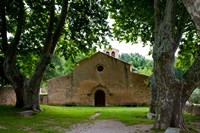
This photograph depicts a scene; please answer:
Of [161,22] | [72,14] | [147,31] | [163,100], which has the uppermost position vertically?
[72,14]

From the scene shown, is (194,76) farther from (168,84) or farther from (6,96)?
(6,96)

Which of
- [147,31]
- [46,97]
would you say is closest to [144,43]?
[147,31]

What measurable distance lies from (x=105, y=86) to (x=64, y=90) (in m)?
5.37

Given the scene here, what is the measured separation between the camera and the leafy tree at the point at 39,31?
60.1ft

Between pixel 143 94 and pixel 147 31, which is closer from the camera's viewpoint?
pixel 147 31

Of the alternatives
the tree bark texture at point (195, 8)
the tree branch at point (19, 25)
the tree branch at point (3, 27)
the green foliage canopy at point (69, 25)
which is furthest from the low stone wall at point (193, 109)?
the tree bark texture at point (195, 8)

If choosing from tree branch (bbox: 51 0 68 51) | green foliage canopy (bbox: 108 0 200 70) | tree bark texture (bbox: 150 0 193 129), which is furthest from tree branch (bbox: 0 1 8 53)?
tree bark texture (bbox: 150 0 193 129)

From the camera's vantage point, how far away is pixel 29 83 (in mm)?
19766

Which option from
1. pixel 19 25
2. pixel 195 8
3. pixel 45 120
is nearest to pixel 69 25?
pixel 19 25

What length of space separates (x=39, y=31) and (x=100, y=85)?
1611cm

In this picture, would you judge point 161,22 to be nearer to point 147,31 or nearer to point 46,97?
point 147,31

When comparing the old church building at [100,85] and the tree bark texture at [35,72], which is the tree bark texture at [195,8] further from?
the old church building at [100,85]

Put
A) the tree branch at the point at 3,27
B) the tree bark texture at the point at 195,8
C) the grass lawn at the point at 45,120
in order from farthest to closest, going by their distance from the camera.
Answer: the tree branch at the point at 3,27 < the grass lawn at the point at 45,120 < the tree bark texture at the point at 195,8

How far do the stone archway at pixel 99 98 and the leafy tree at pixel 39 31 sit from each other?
49.7 ft
